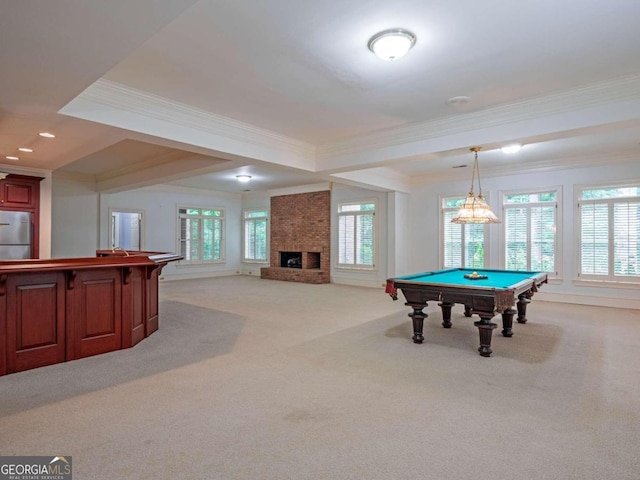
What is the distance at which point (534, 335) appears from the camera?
4695 mm

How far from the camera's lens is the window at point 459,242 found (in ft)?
26.8

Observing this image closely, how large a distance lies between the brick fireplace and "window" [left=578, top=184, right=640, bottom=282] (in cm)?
589

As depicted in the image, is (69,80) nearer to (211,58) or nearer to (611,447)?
(211,58)

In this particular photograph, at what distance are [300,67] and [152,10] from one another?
5.34 ft

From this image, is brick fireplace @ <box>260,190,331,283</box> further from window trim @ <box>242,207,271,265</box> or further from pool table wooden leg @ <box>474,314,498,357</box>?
pool table wooden leg @ <box>474,314,498,357</box>

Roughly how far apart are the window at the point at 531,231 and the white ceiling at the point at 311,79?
1.44 metres

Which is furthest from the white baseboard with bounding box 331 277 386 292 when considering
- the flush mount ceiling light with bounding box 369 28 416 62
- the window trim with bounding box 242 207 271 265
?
the flush mount ceiling light with bounding box 369 28 416 62

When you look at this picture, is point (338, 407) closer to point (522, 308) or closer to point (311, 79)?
point (311, 79)

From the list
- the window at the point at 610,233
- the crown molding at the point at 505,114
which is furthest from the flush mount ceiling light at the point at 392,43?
the window at the point at 610,233

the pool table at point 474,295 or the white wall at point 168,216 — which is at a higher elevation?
the white wall at point 168,216

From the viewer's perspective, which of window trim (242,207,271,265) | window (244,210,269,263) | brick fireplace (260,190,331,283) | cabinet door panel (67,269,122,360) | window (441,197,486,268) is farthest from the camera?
window (244,210,269,263)

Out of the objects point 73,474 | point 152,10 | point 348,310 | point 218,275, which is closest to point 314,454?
point 73,474

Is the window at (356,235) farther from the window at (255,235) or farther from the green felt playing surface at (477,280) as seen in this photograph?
the green felt playing surface at (477,280)

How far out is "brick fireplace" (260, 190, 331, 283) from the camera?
34.3 feet
